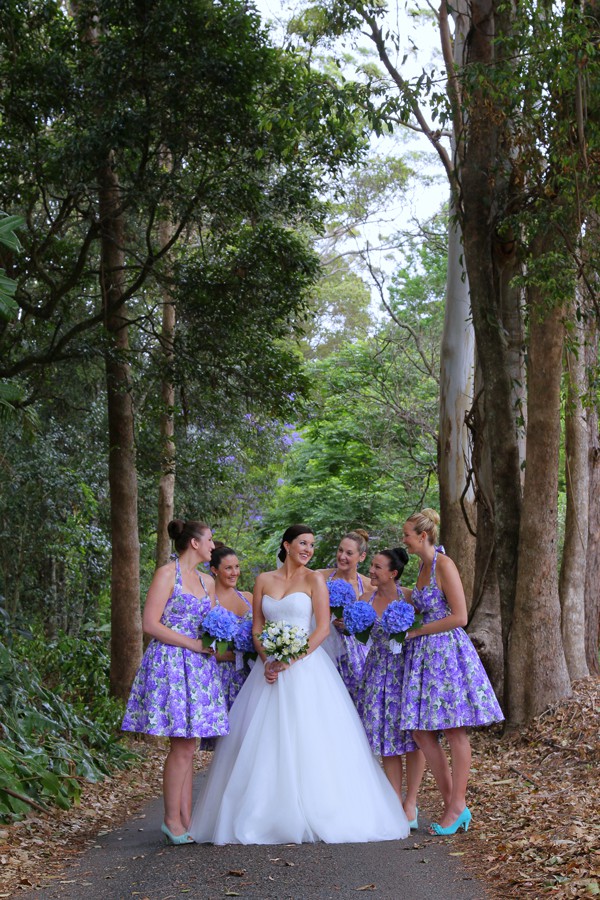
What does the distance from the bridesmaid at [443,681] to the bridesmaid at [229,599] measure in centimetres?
132

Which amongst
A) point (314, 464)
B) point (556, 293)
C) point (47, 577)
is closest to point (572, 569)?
point (556, 293)

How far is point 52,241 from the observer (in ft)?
46.3

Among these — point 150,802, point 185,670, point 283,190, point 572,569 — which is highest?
point 283,190

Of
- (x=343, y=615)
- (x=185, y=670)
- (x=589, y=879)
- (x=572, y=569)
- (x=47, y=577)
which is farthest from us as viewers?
(x=47, y=577)

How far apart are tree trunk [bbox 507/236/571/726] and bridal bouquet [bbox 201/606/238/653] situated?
4.66 meters

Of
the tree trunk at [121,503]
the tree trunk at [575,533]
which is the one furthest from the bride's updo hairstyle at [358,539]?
the tree trunk at [121,503]

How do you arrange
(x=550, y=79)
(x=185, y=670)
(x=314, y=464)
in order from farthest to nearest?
(x=314, y=464) < (x=550, y=79) < (x=185, y=670)

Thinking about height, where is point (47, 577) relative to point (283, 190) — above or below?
below

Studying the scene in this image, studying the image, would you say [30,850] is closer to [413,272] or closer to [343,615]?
[343,615]

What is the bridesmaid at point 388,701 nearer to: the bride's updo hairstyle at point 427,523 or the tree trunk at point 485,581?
the bride's updo hairstyle at point 427,523

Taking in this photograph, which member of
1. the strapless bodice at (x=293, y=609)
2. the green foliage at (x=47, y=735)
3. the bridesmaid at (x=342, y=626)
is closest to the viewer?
the strapless bodice at (x=293, y=609)

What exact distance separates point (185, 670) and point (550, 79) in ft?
20.4

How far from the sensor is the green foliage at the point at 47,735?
331 inches

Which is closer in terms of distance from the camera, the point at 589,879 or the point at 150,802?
the point at 589,879
